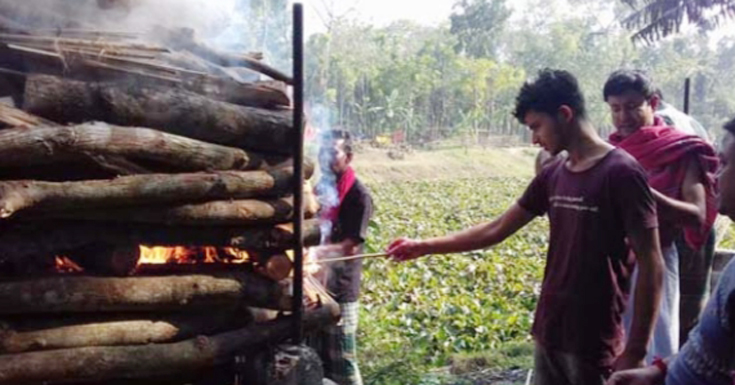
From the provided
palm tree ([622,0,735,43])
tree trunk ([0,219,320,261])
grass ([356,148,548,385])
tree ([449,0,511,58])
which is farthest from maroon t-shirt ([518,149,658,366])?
tree ([449,0,511,58])

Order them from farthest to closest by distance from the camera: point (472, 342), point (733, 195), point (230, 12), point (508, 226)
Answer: point (472, 342), point (230, 12), point (508, 226), point (733, 195)

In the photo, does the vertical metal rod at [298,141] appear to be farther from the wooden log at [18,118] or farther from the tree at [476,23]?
the tree at [476,23]

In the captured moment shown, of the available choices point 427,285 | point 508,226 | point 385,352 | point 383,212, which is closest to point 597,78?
point 383,212

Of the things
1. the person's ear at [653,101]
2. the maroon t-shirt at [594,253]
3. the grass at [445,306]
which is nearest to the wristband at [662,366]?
the maroon t-shirt at [594,253]

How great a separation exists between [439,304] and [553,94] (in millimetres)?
6525

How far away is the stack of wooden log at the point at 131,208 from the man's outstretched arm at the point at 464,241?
0.64 meters

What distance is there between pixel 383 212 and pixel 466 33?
31.5 metres

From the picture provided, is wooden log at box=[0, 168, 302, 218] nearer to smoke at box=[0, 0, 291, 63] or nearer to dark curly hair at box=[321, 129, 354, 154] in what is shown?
smoke at box=[0, 0, 291, 63]

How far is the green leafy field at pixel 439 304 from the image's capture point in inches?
304

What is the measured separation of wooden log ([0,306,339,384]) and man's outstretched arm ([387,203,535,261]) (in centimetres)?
72

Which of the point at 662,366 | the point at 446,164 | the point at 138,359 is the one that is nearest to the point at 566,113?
the point at 662,366

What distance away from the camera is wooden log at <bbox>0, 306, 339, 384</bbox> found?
9.92ft

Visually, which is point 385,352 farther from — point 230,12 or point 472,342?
point 230,12

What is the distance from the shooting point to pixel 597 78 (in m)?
48.8
